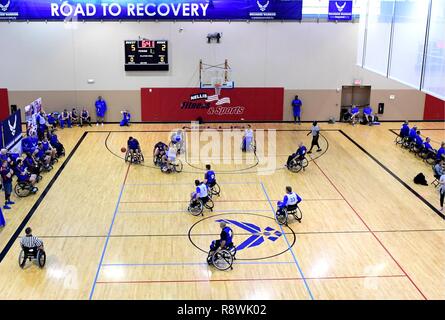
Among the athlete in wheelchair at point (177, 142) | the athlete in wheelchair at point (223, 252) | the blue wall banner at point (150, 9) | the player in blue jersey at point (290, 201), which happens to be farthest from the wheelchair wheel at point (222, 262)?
the blue wall banner at point (150, 9)

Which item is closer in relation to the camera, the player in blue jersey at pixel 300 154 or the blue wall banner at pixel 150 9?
the player in blue jersey at pixel 300 154

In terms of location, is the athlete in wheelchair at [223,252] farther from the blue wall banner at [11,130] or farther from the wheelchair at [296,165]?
the blue wall banner at [11,130]

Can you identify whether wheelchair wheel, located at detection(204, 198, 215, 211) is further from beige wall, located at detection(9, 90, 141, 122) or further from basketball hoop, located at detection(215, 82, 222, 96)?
beige wall, located at detection(9, 90, 141, 122)

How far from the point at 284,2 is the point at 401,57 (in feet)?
39.1

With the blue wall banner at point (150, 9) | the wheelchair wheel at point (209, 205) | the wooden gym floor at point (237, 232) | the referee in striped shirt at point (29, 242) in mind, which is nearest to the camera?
the wooden gym floor at point (237, 232)

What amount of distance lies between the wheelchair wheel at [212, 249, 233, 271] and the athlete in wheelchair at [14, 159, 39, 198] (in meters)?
8.51

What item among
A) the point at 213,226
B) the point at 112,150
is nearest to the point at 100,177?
the point at 112,150

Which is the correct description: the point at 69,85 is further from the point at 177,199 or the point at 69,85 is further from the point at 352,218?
the point at 352,218

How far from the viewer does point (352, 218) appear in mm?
17984

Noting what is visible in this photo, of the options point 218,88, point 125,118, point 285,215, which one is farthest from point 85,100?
point 285,215

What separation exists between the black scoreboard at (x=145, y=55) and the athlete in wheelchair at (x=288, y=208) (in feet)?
48.8

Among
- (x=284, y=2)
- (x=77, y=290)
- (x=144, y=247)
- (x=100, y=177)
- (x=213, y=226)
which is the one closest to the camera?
(x=77, y=290)

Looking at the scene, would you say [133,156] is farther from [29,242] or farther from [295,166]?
[29,242]

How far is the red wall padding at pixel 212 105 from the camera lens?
30.6 meters
